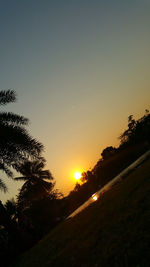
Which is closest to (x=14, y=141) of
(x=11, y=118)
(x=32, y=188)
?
(x=11, y=118)

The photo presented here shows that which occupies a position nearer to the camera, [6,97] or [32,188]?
[6,97]

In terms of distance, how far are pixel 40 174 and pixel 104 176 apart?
44.5 feet

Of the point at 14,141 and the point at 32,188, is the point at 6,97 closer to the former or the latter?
the point at 14,141

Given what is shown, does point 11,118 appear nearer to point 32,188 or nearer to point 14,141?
point 14,141

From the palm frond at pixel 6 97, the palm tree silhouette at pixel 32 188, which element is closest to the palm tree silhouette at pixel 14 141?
the palm frond at pixel 6 97

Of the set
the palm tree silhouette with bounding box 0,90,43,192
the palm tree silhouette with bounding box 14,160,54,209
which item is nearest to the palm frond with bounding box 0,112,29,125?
the palm tree silhouette with bounding box 0,90,43,192

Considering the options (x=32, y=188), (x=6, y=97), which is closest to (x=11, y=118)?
(x=6, y=97)

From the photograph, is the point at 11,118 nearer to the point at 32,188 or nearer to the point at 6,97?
the point at 6,97

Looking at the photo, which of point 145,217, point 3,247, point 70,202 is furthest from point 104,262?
point 70,202

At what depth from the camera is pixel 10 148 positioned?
10891mm

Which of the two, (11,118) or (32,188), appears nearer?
(11,118)

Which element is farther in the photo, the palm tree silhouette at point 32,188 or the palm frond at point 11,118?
the palm tree silhouette at point 32,188

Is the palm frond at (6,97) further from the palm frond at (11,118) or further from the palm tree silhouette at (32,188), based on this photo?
the palm tree silhouette at (32,188)

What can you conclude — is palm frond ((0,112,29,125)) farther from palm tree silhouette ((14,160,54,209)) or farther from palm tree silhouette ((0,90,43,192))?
palm tree silhouette ((14,160,54,209))
